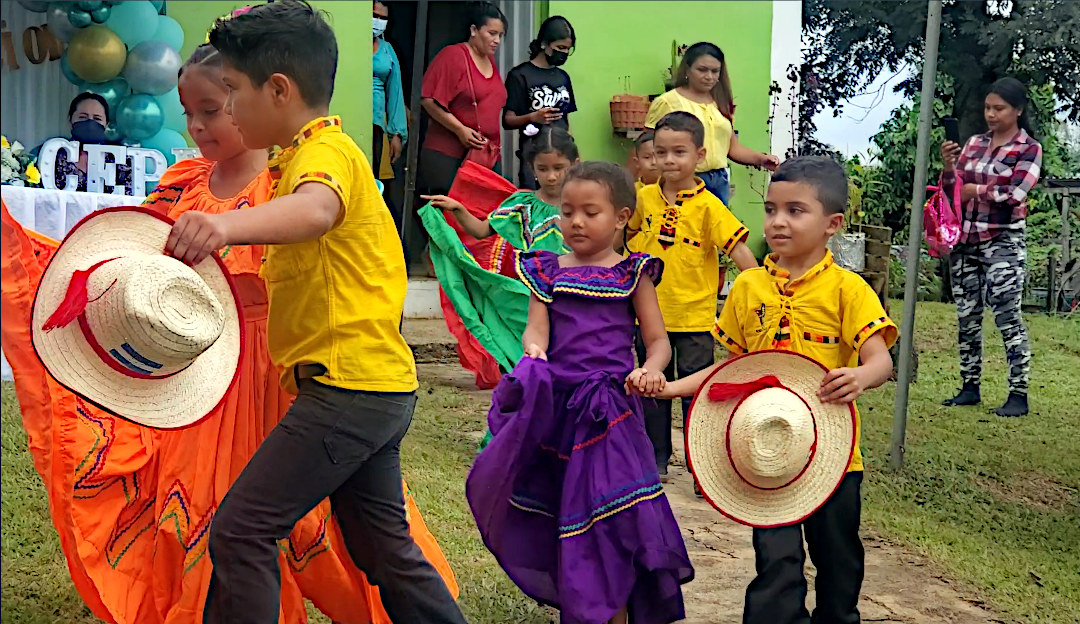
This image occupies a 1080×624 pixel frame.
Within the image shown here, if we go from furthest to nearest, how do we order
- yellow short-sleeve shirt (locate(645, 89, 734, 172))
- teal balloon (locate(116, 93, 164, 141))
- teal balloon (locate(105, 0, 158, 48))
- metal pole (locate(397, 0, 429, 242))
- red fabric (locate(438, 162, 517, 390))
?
metal pole (locate(397, 0, 429, 242)), teal balloon (locate(105, 0, 158, 48)), teal balloon (locate(116, 93, 164, 141)), red fabric (locate(438, 162, 517, 390)), yellow short-sleeve shirt (locate(645, 89, 734, 172))

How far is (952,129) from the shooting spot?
602 centimetres

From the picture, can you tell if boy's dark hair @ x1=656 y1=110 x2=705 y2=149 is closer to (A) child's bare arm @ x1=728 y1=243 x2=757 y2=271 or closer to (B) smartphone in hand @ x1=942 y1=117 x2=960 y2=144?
(A) child's bare arm @ x1=728 y1=243 x2=757 y2=271

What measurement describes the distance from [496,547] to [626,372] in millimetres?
604

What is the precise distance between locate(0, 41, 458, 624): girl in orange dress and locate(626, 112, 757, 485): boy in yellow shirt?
6.76 ft

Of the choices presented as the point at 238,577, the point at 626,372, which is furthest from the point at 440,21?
the point at 238,577

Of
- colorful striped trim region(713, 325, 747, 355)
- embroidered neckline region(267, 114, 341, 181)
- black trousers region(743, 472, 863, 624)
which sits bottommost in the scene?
black trousers region(743, 472, 863, 624)

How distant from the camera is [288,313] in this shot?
9.06ft

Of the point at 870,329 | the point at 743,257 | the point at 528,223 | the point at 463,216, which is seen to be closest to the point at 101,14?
the point at 463,216

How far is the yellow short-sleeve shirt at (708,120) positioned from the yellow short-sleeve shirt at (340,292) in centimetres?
390

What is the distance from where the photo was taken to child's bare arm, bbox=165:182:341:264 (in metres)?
2.23

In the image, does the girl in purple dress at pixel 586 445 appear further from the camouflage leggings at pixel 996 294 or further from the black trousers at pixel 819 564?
the camouflage leggings at pixel 996 294

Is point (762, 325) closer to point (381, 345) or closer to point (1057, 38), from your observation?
point (381, 345)

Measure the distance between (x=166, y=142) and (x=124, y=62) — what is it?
0.56m

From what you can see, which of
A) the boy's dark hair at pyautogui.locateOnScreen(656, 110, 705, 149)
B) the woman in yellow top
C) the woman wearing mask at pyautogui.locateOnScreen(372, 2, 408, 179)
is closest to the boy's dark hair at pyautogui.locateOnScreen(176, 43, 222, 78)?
the boy's dark hair at pyautogui.locateOnScreen(656, 110, 705, 149)
